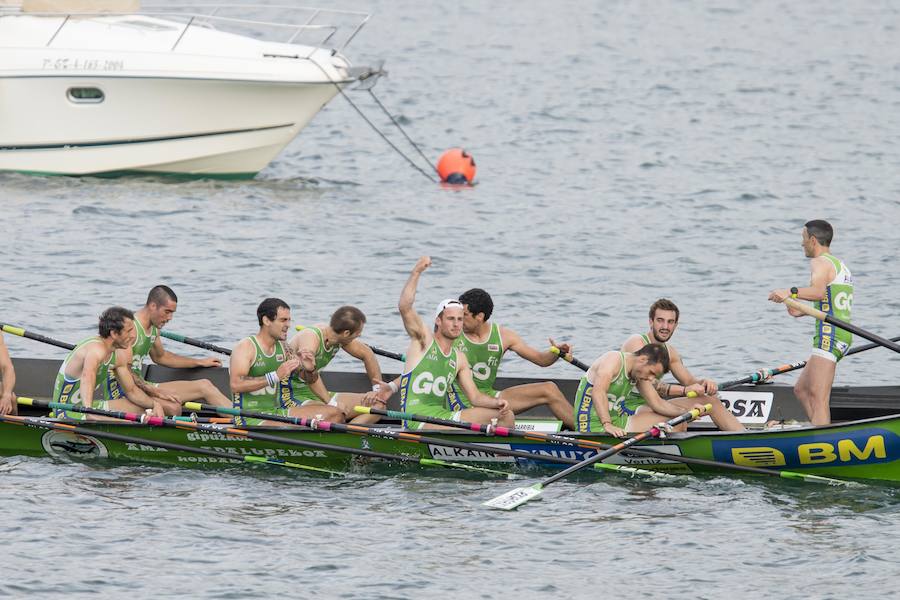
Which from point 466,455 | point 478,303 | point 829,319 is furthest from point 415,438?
point 829,319

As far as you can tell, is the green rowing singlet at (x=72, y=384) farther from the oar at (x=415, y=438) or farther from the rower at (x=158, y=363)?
the oar at (x=415, y=438)

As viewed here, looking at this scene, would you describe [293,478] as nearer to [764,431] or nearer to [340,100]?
[764,431]

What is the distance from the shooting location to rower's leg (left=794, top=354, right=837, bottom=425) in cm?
1559

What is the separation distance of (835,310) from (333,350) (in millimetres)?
4992

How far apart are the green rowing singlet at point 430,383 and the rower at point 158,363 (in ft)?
7.07

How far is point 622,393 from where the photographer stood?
1536cm

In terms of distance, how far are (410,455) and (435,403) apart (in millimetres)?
629

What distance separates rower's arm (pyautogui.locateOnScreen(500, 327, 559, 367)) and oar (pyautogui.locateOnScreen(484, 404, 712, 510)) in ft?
5.46

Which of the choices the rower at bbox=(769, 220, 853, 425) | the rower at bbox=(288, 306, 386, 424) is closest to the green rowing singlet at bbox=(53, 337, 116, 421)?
the rower at bbox=(288, 306, 386, 424)

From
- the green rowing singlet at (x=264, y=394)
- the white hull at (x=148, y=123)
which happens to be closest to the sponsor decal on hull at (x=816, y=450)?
the green rowing singlet at (x=264, y=394)

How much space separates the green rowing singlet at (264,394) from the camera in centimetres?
1572

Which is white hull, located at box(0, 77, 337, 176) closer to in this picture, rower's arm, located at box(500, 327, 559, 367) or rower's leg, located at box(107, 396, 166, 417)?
rower's leg, located at box(107, 396, 166, 417)

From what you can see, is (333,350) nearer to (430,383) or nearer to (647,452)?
(430,383)

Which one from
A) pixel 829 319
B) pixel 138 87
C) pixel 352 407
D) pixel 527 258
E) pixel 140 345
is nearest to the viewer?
pixel 829 319
